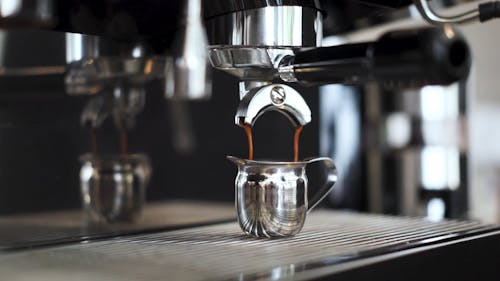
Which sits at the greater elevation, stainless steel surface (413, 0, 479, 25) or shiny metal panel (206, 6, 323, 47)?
stainless steel surface (413, 0, 479, 25)

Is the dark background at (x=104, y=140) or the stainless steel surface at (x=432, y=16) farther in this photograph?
the dark background at (x=104, y=140)

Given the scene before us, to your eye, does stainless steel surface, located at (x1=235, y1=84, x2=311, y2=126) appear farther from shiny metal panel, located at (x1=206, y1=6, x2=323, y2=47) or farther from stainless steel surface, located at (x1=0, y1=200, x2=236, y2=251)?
stainless steel surface, located at (x1=0, y1=200, x2=236, y2=251)

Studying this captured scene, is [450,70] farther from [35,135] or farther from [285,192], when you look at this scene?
[35,135]

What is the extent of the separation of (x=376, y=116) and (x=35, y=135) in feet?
3.20

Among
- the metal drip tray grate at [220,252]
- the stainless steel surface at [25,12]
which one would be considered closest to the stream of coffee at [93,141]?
the metal drip tray grate at [220,252]

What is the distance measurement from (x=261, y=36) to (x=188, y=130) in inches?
19.6

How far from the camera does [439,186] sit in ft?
5.34

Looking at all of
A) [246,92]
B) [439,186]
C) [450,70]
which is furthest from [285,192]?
[439,186]

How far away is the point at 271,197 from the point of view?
716mm

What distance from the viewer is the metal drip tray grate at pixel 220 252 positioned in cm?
54

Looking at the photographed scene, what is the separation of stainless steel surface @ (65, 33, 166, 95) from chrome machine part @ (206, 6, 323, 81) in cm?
13

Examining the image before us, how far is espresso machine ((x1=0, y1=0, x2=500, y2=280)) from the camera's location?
572 mm

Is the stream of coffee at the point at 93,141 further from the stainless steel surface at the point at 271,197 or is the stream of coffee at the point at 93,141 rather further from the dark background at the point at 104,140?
the stainless steel surface at the point at 271,197

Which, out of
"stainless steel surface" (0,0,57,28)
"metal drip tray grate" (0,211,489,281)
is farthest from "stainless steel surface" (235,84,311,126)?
"stainless steel surface" (0,0,57,28)
